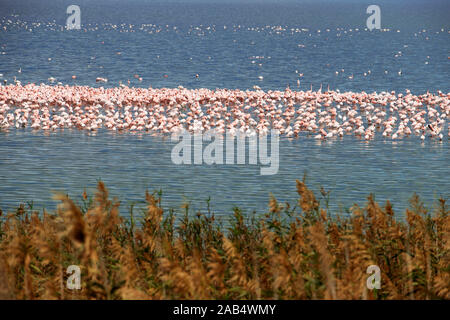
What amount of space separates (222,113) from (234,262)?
21.4 metres

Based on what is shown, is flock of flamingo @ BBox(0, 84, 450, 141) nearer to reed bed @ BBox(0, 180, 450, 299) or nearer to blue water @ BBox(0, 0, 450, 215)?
blue water @ BBox(0, 0, 450, 215)

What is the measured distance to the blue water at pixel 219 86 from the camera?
16.6 meters

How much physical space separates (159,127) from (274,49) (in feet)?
182

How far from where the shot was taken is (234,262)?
6.64 m

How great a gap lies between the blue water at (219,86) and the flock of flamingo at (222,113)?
107 centimetres

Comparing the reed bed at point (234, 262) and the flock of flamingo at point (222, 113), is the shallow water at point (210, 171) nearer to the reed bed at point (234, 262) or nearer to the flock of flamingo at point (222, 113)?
the flock of flamingo at point (222, 113)

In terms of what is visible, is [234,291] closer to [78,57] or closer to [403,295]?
[403,295]

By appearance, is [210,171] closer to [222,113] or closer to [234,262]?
[222,113]

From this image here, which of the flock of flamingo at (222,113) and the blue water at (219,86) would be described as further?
the flock of flamingo at (222,113)

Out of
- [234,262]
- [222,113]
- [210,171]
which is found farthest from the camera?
[222,113]

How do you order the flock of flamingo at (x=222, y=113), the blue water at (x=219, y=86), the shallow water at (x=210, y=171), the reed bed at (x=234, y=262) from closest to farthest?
1. the reed bed at (x=234, y=262)
2. the shallow water at (x=210, y=171)
3. the blue water at (x=219, y=86)
4. the flock of flamingo at (x=222, y=113)

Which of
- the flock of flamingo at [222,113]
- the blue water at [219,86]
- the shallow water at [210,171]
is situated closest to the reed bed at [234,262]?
the blue water at [219,86]

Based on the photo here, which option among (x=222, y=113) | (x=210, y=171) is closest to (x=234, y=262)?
(x=210, y=171)

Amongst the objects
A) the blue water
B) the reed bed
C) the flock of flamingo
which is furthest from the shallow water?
the reed bed
